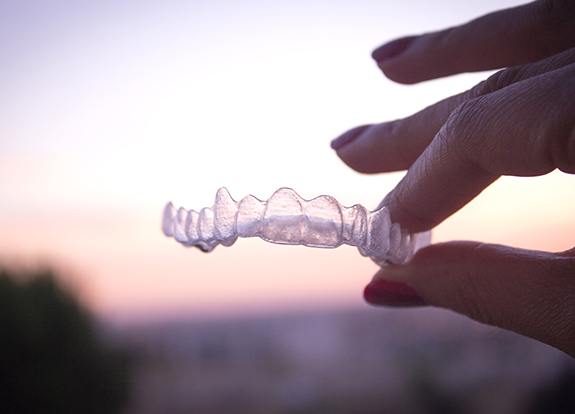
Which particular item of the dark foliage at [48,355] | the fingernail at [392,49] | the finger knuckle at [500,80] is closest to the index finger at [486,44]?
the fingernail at [392,49]

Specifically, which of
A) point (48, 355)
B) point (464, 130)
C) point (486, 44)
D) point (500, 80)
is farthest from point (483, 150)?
point (48, 355)

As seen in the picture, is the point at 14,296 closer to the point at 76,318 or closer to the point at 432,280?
the point at 76,318

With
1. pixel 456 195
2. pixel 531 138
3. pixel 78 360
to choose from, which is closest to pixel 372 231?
pixel 456 195

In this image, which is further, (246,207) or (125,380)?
(125,380)

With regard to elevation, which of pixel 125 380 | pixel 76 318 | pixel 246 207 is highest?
pixel 246 207

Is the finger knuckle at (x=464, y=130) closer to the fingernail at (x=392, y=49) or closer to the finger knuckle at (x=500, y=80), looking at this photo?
the finger knuckle at (x=500, y=80)

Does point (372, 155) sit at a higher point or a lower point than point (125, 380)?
higher

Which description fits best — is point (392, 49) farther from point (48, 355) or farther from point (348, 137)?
point (48, 355)
